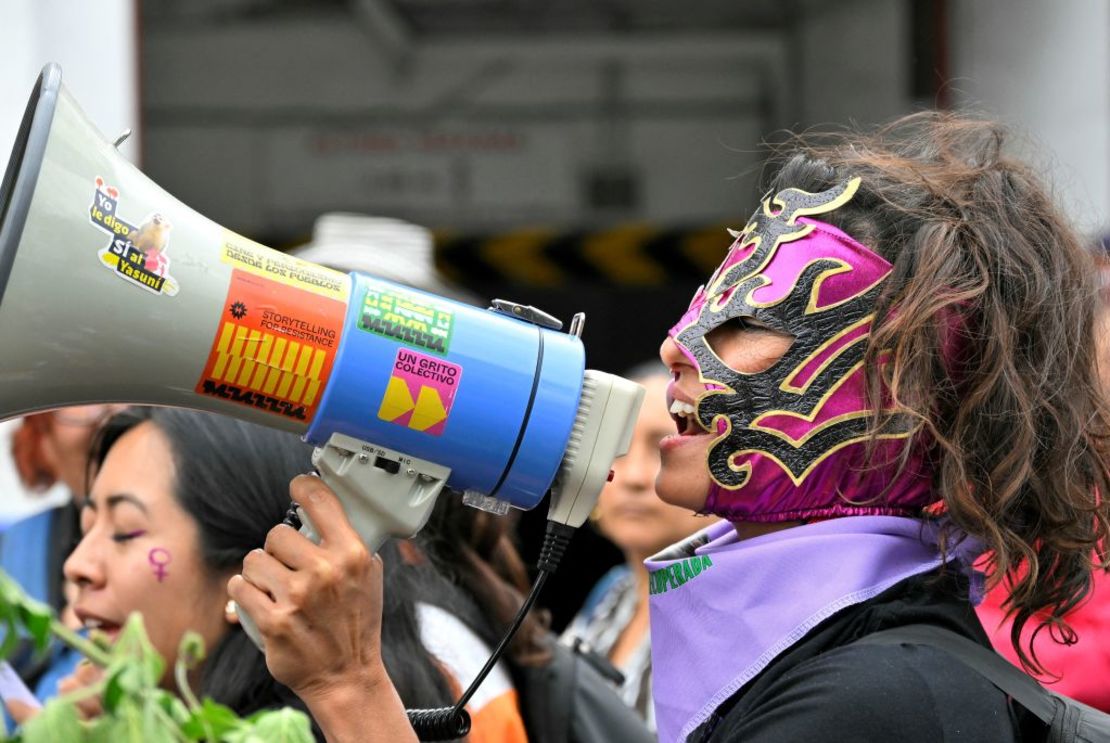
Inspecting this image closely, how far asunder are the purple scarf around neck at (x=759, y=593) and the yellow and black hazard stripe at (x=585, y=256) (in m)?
5.57

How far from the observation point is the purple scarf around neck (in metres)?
1.70

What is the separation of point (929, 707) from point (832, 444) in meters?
0.33

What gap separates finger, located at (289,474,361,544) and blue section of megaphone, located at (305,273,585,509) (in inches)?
2.1

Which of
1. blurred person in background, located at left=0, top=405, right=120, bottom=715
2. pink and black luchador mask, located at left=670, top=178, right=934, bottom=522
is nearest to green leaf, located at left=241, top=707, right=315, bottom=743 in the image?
pink and black luchador mask, located at left=670, top=178, right=934, bottom=522

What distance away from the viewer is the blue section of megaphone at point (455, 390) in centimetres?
171

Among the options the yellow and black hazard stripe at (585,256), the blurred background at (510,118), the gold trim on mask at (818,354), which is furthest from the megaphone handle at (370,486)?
the yellow and black hazard stripe at (585,256)

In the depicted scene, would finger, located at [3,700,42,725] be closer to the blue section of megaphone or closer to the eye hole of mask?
the blue section of megaphone

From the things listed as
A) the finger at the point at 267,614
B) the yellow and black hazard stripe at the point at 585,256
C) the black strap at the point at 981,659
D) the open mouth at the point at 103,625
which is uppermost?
the finger at the point at 267,614

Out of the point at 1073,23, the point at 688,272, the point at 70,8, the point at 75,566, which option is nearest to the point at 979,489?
the point at 75,566

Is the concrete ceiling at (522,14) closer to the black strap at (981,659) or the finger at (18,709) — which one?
the finger at (18,709)

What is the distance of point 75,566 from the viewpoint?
2.30m

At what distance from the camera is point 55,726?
970mm

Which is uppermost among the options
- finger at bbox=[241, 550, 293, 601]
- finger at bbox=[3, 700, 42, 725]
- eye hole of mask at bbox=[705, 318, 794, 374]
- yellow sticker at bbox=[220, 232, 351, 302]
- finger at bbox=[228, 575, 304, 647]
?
yellow sticker at bbox=[220, 232, 351, 302]

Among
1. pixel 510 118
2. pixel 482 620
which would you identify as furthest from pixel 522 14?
pixel 482 620
